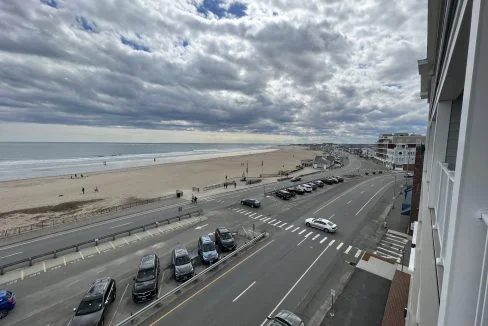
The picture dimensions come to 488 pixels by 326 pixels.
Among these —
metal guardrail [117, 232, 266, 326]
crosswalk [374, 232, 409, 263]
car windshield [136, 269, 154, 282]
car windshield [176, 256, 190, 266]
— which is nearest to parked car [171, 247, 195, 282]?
car windshield [176, 256, 190, 266]

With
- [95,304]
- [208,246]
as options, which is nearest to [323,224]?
[208,246]

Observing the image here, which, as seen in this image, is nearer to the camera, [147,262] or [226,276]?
[147,262]

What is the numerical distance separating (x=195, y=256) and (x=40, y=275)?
1092 cm

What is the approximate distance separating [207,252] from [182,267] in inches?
102

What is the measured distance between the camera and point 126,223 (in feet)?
87.4

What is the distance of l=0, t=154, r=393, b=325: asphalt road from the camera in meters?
13.1

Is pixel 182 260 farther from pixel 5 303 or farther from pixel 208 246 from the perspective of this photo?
pixel 5 303

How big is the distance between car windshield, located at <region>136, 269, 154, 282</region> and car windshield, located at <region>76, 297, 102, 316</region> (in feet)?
7.90

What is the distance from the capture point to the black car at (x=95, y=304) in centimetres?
1167

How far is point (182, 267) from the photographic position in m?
16.2

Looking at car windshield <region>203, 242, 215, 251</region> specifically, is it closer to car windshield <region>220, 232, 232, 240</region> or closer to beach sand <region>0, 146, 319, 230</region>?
car windshield <region>220, 232, 232, 240</region>

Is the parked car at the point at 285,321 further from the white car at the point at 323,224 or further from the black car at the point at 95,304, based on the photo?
the white car at the point at 323,224

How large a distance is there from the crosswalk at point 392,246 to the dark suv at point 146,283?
59.5 feet

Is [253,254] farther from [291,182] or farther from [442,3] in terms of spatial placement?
[291,182]
